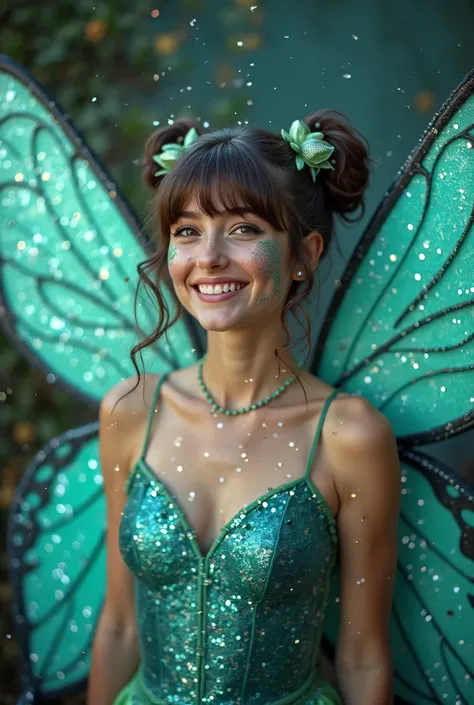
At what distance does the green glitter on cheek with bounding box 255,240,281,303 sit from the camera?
1309 mm

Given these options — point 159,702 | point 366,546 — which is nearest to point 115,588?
point 159,702

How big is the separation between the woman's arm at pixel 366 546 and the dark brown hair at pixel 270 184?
0.20 metres

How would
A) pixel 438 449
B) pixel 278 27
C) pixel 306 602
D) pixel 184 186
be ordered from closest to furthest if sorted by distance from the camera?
pixel 184 186 < pixel 306 602 < pixel 278 27 < pixel 438 449

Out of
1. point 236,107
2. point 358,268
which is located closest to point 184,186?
point 358,268

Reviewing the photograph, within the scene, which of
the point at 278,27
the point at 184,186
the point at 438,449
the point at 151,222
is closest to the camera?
the point at 184,186

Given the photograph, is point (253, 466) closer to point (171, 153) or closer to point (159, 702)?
point (159, 702)

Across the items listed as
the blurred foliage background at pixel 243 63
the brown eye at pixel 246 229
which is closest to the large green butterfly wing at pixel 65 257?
the brown eye at pixel 246 229

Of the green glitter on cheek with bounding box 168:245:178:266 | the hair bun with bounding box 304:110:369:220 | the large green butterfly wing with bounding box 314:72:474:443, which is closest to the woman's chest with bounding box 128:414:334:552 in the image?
the large green butterfly wing with bounding box 314:72:474:443

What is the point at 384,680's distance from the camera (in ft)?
4.72

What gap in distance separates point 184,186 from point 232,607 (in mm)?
728

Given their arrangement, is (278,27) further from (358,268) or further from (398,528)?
(398,528)

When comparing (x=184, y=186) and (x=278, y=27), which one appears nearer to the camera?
(x=184, y=186)

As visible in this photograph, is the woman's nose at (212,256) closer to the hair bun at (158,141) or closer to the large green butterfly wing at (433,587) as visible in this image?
the hair bun at (158,141)

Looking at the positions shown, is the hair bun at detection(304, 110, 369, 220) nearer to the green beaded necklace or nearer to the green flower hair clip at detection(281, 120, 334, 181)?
the green flower hair clip at detection(281, 120, 334, 181)
